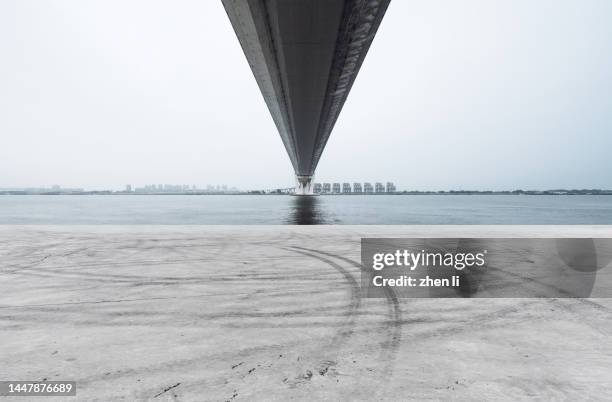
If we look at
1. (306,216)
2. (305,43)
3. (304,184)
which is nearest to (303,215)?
(306,216)

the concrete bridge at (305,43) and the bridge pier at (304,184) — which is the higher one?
the concrete bridge at (305,43)

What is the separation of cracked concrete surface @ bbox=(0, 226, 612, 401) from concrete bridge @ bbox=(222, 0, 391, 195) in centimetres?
1033

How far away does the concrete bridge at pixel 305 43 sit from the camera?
12289 mm

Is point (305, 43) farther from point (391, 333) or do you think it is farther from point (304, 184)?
point (304, 184)

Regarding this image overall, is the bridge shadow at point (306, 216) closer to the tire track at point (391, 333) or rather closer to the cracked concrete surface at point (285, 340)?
the cracked concrete surface at point (285, 340)

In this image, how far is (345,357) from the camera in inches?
125

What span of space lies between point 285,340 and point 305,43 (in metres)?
14.2

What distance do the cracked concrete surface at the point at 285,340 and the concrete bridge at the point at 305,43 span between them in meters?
10.3

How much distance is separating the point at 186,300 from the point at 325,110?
24.0 meters

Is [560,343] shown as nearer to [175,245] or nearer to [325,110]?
[175,245]

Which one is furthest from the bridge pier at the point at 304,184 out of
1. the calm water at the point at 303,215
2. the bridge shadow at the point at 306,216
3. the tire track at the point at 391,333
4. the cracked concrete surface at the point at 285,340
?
the tire track at the point at 391,333

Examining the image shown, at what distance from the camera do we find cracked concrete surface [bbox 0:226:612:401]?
8.88ft

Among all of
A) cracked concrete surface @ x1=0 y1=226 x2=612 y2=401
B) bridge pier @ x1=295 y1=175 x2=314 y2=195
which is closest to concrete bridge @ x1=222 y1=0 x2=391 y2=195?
cracked concrete surface @ x1=0 y1=226 x2=612 y2=401

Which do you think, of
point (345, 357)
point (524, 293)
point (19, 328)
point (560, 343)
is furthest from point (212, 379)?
point (524, 293)
